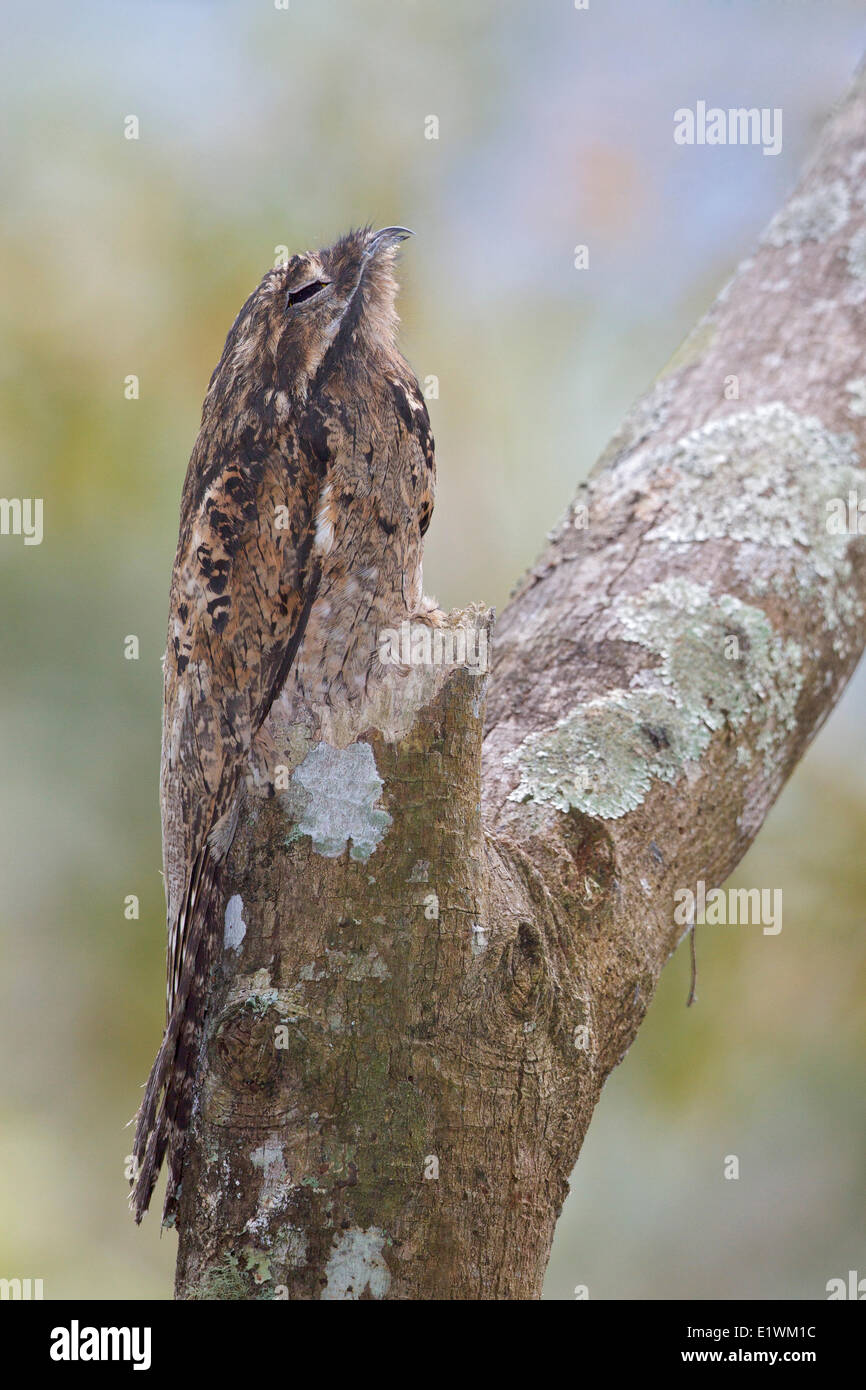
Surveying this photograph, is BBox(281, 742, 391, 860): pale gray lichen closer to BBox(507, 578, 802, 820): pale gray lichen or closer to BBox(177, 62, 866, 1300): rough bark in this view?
BBox(177, 62, 866, 1300): rough bark

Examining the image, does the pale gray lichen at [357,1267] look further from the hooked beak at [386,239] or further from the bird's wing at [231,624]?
the hooked beak at [386,239]

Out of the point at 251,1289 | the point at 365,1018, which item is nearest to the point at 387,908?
the point at 365,1018

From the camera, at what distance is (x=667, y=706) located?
2486mm

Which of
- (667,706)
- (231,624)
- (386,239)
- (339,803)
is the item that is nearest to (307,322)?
(386,239)

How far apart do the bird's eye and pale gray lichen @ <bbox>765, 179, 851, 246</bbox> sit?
2.05m

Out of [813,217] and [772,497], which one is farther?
[813,217]

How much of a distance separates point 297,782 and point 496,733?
0.68 m

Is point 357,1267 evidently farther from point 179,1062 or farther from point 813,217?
point 813,217

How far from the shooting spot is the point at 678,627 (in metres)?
2.62

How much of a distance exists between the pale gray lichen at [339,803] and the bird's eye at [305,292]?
0.90 meters

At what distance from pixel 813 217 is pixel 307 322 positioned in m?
2.21

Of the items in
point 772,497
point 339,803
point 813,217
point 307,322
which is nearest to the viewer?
point 339,803

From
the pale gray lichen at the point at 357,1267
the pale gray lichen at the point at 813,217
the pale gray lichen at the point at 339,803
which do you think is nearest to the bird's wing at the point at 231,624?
the pale gray lichen at the point at 339,803

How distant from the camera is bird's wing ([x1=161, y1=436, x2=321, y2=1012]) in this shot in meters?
1.98
